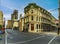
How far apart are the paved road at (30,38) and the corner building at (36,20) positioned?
0.27 feet

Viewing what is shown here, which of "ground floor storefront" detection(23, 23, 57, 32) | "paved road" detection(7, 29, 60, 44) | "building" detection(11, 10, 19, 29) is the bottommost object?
"paved road" detection(7, 29, 60, 44)

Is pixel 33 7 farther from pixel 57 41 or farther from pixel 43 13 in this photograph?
pixel 57 41

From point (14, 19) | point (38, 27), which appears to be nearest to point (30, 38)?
point (38, 27)

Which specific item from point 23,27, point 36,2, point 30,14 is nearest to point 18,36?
point 23,27

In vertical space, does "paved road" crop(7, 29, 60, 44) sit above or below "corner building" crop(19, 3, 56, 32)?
below

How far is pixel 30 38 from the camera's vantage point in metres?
1.48

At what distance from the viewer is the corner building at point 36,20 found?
4.43 ft

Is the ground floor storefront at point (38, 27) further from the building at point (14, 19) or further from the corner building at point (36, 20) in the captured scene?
the building at point (14, 19)

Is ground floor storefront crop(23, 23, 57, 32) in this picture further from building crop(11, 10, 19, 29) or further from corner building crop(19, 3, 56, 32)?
building crop(11, 10, 19, 29)

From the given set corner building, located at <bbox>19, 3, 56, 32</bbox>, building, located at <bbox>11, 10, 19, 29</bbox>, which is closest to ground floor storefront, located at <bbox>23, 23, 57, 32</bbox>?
corner building, located at <bbox>19, 3, 56, 32</bbox>

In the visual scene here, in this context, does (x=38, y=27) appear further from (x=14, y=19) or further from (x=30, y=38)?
(x=14, y=19)

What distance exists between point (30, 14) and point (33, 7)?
9cm

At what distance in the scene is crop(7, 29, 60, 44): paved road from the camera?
4.58 ft

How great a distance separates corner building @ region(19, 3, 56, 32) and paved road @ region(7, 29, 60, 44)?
0.27 ft
